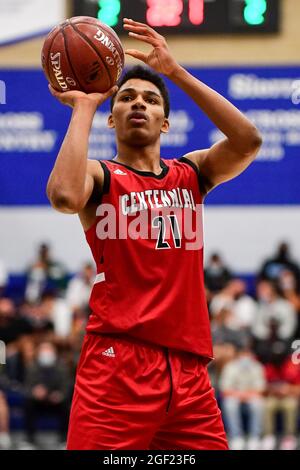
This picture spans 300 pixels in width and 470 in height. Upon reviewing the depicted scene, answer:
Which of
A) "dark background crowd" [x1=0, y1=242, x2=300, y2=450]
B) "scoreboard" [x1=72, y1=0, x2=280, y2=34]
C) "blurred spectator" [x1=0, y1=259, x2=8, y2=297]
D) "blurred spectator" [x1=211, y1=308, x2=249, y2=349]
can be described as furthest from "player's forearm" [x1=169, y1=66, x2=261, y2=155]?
"blurred spectator" [x1=0, y1=259, x2=8, y2=297]

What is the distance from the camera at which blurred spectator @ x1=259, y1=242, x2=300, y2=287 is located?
1344 centimetres

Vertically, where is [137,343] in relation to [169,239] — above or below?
below

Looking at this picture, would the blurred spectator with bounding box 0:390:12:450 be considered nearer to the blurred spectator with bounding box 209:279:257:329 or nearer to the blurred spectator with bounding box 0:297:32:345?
the blurred spectator with bounding box 0:297:32:345

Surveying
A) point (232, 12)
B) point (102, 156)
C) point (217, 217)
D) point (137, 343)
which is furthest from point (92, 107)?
point (217, 217)

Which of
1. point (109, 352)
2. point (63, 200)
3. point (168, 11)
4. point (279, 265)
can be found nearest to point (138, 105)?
point (63, 200)

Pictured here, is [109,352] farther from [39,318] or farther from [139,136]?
[39,318]

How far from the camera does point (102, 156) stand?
12.1 metres

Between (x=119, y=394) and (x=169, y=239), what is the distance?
2.31 feet

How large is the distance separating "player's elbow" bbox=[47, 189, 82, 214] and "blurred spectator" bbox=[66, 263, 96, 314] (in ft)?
28.5

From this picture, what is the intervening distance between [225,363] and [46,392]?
79.5 inches

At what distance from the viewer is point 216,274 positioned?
13.5 meters

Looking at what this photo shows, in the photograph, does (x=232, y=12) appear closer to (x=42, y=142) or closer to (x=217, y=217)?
(x=42, y=142)

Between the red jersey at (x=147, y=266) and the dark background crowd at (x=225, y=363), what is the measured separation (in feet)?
20.0

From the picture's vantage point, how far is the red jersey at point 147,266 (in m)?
4.45
